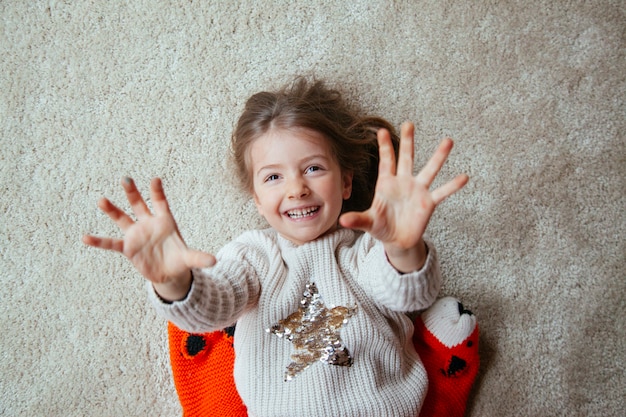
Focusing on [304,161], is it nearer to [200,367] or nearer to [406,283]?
[406,283]

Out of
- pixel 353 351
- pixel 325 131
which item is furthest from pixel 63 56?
pixel 353 351

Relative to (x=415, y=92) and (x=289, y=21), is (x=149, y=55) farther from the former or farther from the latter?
(x=415, y=92)

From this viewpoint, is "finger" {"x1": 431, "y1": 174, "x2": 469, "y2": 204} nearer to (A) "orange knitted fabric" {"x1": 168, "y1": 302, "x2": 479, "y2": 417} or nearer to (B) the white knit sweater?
(B) the white knit sweater

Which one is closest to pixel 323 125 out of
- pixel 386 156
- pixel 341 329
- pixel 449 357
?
pixel 386 156

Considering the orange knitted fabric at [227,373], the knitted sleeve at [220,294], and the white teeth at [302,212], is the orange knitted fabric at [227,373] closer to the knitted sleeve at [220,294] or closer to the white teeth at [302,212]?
the knitted sleeve at [220,294]

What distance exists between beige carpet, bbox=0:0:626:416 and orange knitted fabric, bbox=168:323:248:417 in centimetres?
9

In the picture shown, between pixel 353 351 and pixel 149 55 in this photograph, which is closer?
pixel 353 351

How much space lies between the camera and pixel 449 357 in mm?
1012

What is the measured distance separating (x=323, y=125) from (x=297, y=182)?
0.14 metres

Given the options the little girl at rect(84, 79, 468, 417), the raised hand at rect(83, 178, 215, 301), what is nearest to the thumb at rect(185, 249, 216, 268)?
the raised hand at rect(83, 178, 215, 301)

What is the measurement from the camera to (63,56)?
45.7 inches

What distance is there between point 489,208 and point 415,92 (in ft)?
1.02

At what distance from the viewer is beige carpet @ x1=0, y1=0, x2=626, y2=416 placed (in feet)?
3.60

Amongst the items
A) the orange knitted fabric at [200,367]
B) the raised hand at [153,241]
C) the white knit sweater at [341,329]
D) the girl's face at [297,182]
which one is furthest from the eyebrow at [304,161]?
the orange knitted fabric at [200,367]
